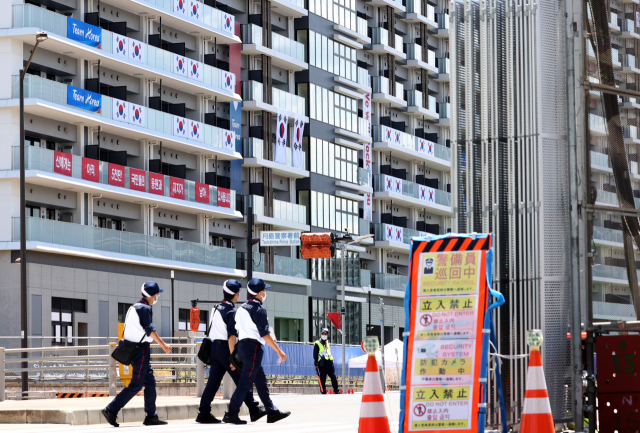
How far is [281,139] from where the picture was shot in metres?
65.1

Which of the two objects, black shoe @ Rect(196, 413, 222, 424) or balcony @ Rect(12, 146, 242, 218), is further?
balcony @ Rect(12, 146, 242, 218)

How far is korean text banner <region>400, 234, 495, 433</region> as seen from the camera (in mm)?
9789

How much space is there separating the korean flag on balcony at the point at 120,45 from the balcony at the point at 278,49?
1120 centimetres

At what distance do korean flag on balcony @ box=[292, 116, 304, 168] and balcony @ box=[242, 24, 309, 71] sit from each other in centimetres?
318

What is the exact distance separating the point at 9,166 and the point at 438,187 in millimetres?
43150

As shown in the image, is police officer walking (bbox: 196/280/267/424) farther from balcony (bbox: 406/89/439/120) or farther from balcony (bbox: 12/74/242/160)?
balcony (bbox: 406/89/439/120)

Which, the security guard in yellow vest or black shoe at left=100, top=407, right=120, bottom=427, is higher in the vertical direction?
black shoe at left=100, top=407, right=120, bottom=427

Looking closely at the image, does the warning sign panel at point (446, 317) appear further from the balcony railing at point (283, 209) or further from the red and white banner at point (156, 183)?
the balcony railing at point (283, 209)

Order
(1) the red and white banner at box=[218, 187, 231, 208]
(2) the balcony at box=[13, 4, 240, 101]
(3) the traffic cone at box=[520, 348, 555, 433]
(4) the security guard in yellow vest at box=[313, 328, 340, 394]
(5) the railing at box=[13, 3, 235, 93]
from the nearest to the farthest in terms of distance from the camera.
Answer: (3) the traffic cone at box=[520, 348, 555, 433]
(4) the security guard in yellow vest at box=[313, 328, 340, 394]
(5) the railing at box=[13, 3, 235, 93]
(2) the balcony at box=[13, 4, 240, 101]
(1) the red and white banner at box=[218, 187, 231, 208]

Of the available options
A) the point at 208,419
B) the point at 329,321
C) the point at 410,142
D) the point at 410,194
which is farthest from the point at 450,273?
the point at 410,142

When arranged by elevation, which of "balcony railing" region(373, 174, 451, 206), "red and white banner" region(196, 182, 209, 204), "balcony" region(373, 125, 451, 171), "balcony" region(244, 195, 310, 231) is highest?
"balcony" region(373, 125, 451, 171)

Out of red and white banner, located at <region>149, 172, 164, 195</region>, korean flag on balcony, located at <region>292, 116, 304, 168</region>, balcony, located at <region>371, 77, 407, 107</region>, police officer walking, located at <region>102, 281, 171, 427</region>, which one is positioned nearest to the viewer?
police officer walking, located at <region>102, 281, 171, 427</region>

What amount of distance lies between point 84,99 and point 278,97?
1697 centimetres

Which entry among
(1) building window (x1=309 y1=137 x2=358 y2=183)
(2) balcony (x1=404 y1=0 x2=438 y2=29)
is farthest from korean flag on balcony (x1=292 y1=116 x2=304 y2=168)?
(2) balcony (x1=404 y1=0 x2=438 y2=29)
